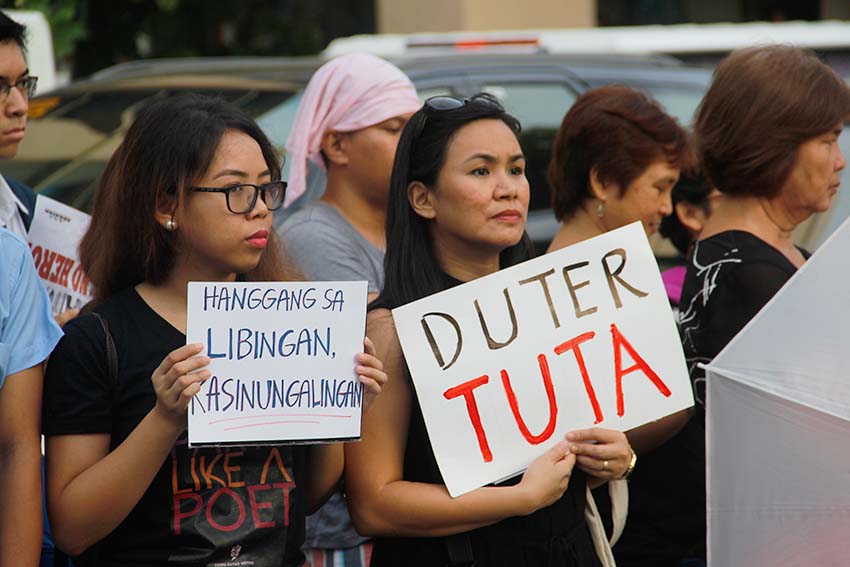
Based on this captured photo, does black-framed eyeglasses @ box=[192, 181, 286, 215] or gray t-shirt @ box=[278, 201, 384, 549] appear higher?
black-framed eyeglasses @ box=[192, 181, 286, 215]

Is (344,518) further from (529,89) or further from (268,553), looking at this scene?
(529,89)

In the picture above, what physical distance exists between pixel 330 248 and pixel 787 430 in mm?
1531

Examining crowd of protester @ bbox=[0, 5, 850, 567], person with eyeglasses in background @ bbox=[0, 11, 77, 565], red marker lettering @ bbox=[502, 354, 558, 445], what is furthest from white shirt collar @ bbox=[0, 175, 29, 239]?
red marker lettering @ bbox=[502, 354, 558, 445]

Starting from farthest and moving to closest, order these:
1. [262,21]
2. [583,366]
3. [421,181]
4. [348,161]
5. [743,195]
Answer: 1. [262,21]
2. [348,161]
3. [743,195]
4. [421,181]
5. [583,366]

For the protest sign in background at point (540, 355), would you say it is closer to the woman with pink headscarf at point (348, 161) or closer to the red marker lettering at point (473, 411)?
the red marker lettering at point (473, 411)

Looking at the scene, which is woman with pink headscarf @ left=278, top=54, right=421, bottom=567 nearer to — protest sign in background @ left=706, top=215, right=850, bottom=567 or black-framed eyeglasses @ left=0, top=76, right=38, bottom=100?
black-framed eyeglasses @ left=0, top=76, right=38, bottom=100

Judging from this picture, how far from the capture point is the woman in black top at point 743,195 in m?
3.25

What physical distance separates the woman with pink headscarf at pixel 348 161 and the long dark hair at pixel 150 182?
92cm

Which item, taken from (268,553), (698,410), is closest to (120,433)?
(268,553)

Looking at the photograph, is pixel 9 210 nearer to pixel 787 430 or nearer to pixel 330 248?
pixel 330 248

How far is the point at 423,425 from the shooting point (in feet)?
9.41

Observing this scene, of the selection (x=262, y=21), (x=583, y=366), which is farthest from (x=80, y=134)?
(x=262, y=21)

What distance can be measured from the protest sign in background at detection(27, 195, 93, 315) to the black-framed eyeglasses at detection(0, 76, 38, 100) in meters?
0.30

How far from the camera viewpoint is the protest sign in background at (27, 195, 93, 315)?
3572 millimetres
